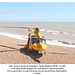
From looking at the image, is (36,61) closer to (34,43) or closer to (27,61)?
(27,61)

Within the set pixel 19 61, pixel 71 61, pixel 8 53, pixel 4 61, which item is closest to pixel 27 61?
pixel 19 61

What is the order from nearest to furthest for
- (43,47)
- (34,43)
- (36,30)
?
(43,47) < (34,43) < (36,30)

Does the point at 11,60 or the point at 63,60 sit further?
the point at 63,60

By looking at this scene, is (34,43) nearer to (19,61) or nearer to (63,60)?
(19,61)

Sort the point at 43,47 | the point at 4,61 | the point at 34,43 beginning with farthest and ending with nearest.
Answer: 1. the point at 34,43
2. the point at 43,47
3. the point at 4,61

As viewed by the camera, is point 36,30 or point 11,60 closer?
point 11,60

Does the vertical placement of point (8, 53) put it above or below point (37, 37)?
below

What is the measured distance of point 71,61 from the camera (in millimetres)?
9477

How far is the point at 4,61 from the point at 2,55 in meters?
1.34

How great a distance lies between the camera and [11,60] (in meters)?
8.97

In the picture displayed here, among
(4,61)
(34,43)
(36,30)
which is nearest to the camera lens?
(4,61)

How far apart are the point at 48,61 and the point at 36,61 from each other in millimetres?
1123

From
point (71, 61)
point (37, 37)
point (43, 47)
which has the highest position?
point (37, 37)

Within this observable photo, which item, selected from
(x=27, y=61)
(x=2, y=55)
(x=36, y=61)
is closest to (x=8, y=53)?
(x=2, y=55)
